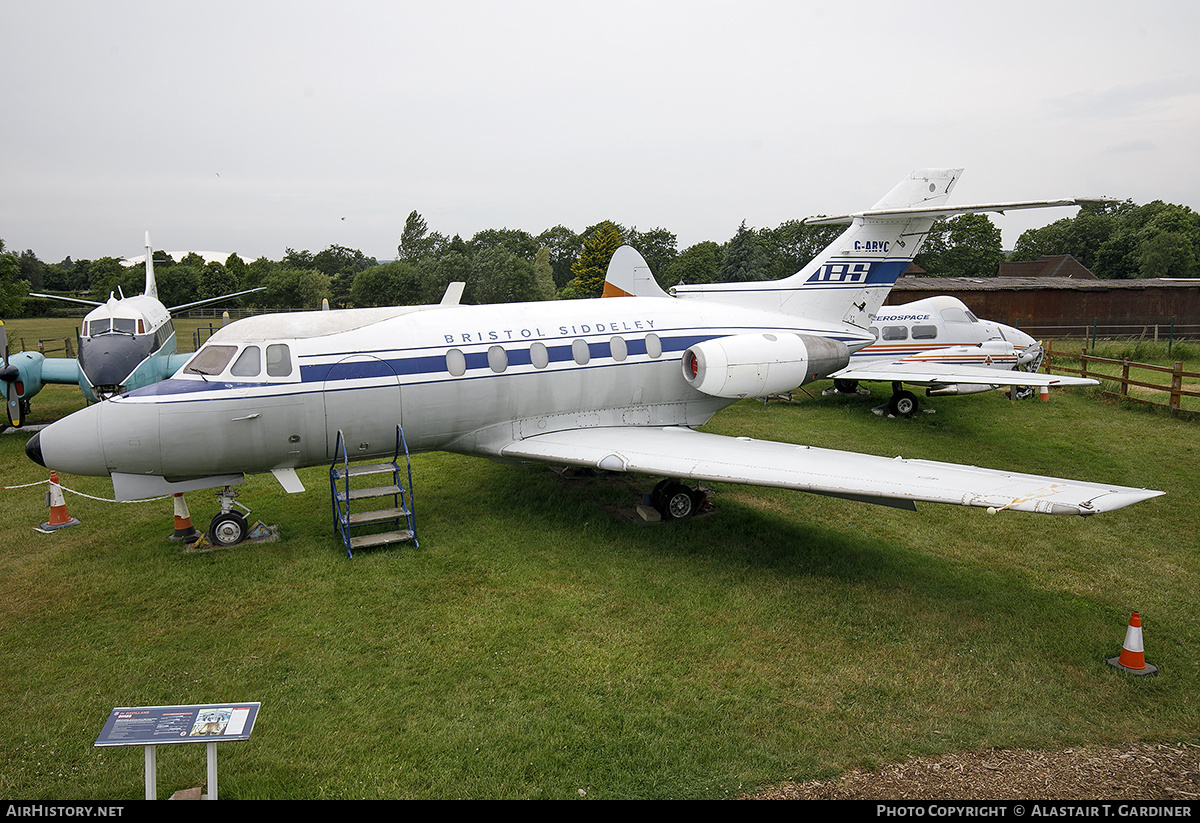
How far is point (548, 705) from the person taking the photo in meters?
5.95

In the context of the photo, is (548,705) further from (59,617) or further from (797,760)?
(59,617)

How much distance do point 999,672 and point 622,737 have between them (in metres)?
3.75

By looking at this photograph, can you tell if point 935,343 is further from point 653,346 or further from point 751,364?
point 653,346

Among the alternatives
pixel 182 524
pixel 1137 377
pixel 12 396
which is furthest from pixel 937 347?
pixel 12 396

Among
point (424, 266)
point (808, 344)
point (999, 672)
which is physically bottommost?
point (999, 672)

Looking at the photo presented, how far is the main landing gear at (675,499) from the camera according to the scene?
10.4 meters

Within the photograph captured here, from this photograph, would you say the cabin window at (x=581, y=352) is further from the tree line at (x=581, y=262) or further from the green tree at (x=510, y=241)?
the green tree at (x=510, y=241)

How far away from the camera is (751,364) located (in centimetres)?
1088

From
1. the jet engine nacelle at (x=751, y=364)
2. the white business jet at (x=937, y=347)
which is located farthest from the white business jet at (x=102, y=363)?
the white business jet at (x=937, y=347)

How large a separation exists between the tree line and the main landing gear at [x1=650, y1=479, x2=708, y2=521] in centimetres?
4014

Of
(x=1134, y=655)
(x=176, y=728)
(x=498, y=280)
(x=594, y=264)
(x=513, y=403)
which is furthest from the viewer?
(x=594, y=264)

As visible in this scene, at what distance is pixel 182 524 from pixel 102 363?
344 inches

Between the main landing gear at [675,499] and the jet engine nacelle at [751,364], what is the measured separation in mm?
1588
